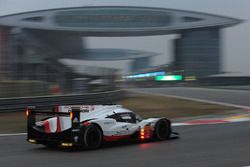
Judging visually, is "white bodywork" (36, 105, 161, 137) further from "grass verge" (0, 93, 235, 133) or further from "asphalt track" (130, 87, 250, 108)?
"asphalt track" (130, 87, 250, 108)

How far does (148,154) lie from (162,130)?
2501 mm

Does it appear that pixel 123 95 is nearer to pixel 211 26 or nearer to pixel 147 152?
pixel 147 152

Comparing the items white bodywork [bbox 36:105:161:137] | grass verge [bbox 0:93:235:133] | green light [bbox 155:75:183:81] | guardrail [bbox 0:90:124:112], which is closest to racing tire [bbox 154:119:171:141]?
white bodywork [bbox 36:105:161:137]

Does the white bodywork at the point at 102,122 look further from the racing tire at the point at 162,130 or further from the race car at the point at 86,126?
the racing tire at the point at 162,130

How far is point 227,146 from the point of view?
33.6 ft

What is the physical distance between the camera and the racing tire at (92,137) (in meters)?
9.80

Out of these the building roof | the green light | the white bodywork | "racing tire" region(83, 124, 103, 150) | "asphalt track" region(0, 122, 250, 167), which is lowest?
"asphalt track" region(0, 122, 250, 167)

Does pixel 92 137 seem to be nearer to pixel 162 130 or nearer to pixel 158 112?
pixel 162 130

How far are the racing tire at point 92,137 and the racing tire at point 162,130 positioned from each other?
1828mm

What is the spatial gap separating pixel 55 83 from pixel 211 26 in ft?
272

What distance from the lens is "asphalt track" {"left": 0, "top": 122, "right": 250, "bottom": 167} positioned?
8133 millimetres

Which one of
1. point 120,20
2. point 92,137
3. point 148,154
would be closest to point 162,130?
point 92,137

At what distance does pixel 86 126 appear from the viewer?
387 inches

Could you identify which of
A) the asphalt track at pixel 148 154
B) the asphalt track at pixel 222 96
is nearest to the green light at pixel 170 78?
the asphalt track at pixel 222 96
